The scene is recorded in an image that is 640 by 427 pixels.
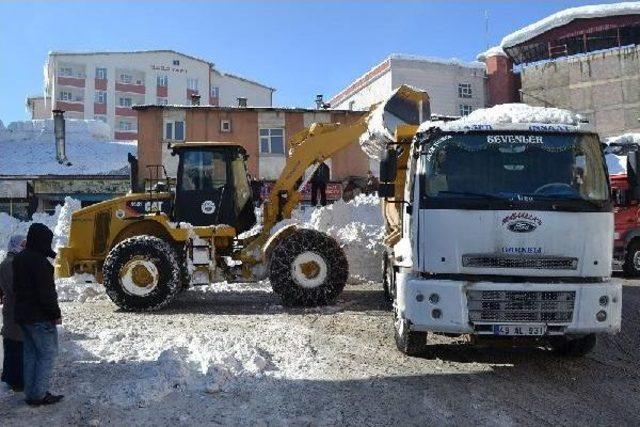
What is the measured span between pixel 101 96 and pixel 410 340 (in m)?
59.0

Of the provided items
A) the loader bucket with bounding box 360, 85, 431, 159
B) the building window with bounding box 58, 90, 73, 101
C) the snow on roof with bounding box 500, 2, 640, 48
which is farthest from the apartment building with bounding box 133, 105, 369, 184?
the building window with bounding box 58, 90, 73, 101

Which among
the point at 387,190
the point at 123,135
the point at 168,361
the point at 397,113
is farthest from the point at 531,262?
the point at 123,135

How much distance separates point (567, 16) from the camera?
135 feet

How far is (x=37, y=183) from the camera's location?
1205 inches

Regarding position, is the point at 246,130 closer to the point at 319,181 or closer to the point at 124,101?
the point at 319,181

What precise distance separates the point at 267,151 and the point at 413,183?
2563 centimetres

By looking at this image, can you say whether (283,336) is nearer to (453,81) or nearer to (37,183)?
(37,183)

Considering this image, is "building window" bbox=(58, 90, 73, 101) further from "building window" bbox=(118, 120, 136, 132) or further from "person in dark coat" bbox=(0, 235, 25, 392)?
"person in dark coat" bbox=(0, 235, 25, 392)

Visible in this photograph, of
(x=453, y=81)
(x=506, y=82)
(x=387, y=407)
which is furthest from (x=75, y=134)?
(x=387, y=407)

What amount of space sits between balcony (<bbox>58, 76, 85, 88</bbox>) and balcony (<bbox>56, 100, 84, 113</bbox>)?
1.75 metres

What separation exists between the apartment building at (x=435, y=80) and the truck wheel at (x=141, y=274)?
3163cm

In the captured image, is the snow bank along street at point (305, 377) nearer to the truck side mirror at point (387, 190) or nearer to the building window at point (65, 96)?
the truck side mirror at point (387, 190)

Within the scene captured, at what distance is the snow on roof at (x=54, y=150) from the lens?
3316 centimetres

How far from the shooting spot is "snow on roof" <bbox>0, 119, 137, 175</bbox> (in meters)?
33.2
